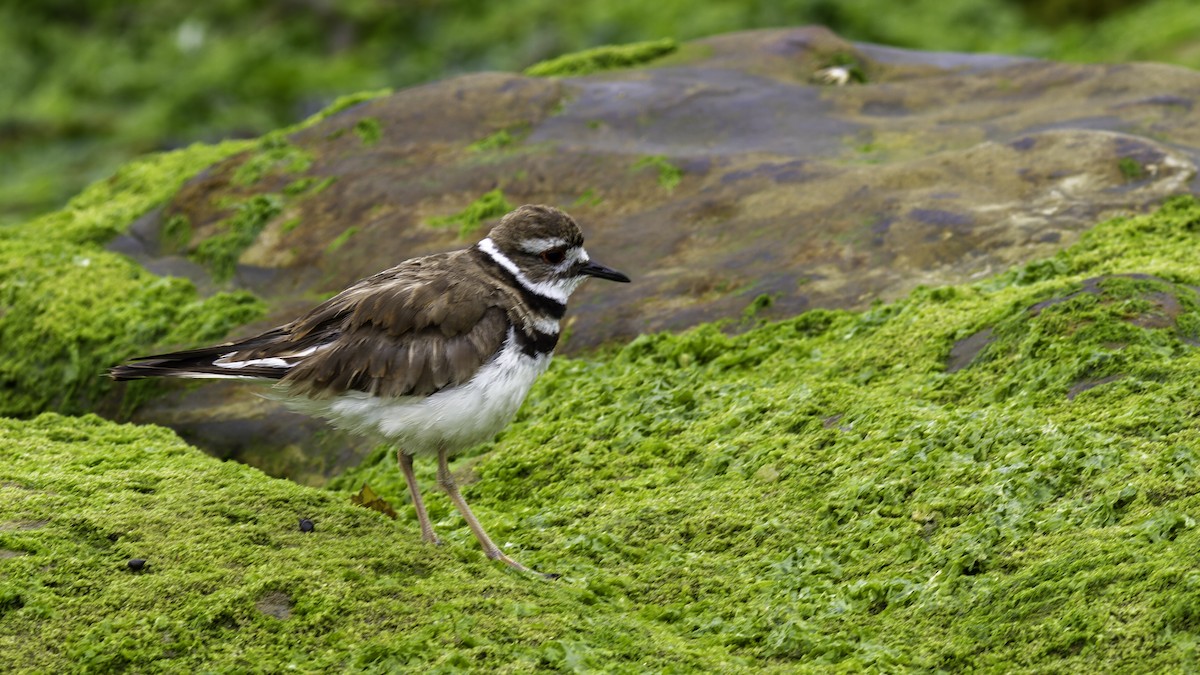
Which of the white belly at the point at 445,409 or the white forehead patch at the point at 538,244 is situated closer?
the white belly at the point at 445,409

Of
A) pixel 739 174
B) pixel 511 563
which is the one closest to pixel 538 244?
pixel 511 563

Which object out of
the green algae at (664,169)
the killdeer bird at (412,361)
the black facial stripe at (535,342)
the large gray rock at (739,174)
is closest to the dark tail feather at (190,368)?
the killdeer bird at (412,361)

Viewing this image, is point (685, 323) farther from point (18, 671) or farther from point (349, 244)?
point (18, 671)

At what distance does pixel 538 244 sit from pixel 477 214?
3679mm

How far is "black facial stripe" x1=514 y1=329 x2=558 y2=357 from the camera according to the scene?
696 centimetres

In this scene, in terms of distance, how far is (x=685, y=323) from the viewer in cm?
942

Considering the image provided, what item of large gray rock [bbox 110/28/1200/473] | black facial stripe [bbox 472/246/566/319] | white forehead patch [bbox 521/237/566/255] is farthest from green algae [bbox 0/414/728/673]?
large gray rock [bbox 110/28/1200/473]

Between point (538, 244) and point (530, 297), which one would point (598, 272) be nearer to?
point (538, 244)

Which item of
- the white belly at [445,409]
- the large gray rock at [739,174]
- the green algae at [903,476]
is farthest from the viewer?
the large gray rock at [739,174]

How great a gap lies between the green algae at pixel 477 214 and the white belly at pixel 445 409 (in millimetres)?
4175

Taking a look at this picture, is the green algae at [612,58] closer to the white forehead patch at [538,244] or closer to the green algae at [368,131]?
the green algae at [368,131]

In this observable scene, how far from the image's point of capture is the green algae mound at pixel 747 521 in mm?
5352

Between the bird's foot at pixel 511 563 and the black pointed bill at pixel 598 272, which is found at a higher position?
the black pointed bill at pixel 598 272

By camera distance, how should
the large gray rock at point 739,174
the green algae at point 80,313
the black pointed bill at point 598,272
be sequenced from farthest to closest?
1. the green algae at point 80,313
2. the large gray rock at point 739,174
3. the black pointed bill at point 598,272
